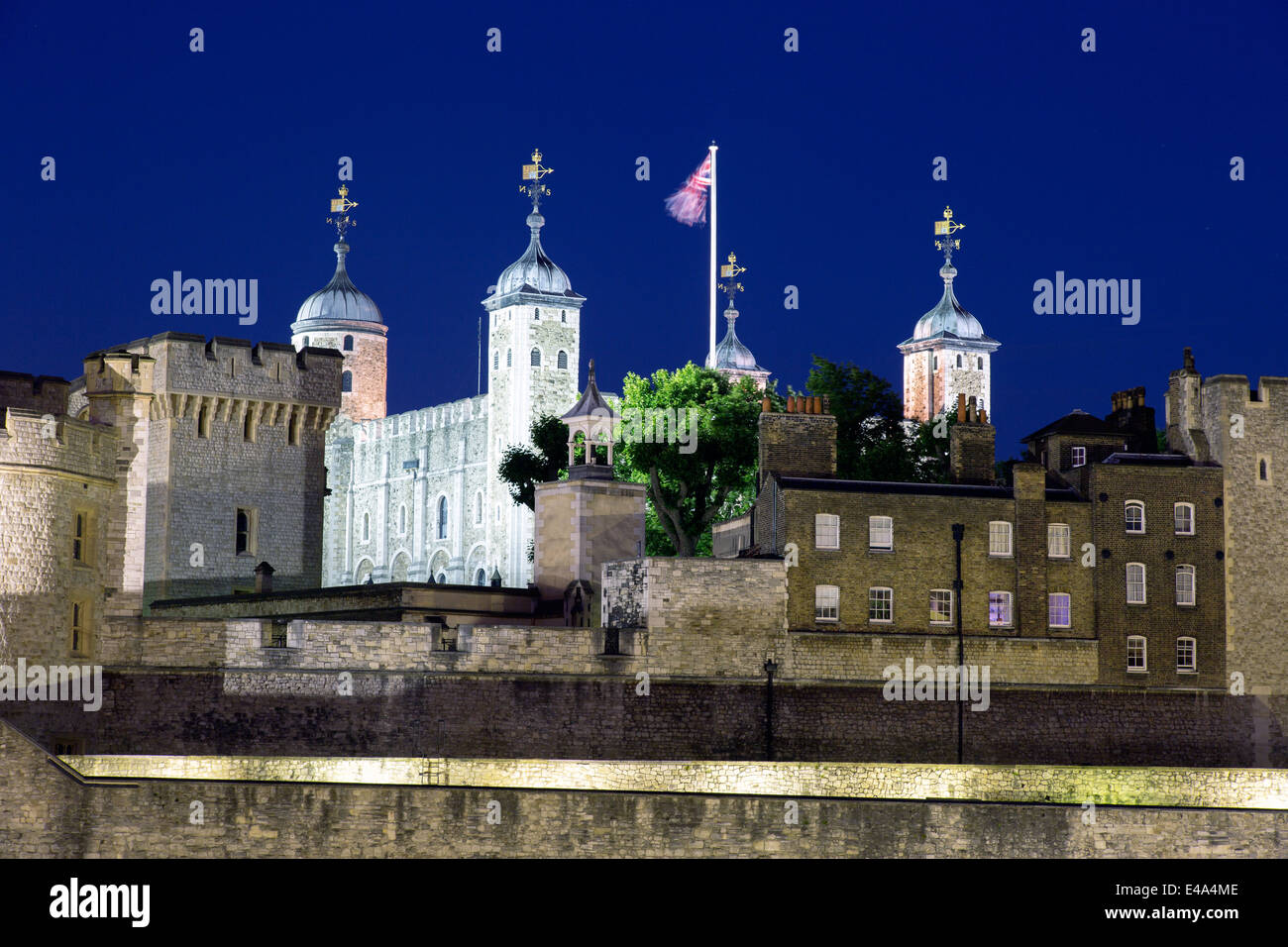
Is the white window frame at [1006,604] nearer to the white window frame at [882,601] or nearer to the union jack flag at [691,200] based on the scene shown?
the white window frame at [882,601]

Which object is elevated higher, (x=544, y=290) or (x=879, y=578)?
(x=544, y=290)

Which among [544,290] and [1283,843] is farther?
[544,290]

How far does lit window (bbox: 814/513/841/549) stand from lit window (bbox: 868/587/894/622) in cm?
139

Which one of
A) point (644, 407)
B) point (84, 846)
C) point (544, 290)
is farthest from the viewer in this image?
point (544, 290)

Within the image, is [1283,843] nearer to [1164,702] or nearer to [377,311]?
[1164,702]

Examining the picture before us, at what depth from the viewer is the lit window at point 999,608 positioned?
5288 centimetres

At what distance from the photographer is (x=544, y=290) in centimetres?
12019

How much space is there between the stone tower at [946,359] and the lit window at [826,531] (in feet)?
323

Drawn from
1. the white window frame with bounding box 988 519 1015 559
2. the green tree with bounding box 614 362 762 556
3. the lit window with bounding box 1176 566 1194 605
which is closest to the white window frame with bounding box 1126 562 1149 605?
the lit window with bounding box 1176 566 1194 605

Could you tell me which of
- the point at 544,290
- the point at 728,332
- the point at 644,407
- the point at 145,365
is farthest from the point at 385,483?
the point at 145,365

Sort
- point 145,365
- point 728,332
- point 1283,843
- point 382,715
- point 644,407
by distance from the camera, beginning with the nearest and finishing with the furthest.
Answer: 1. point 1283,843
2. point 382,715
3. point 145,365
4. point 644,407
5. point 728,332

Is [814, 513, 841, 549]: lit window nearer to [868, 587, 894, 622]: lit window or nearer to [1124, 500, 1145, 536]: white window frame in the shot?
[868, 587, 894, 622]: lit window
